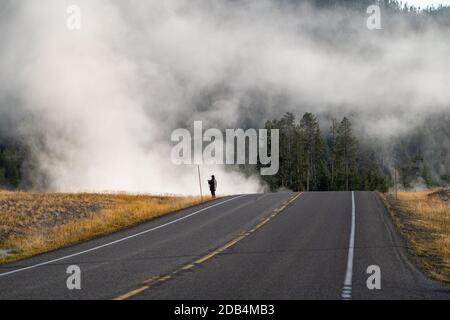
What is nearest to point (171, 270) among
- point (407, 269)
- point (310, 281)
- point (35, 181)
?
point (310, 281)

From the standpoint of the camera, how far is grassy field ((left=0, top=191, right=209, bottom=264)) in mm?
18031

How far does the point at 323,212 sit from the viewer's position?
74.8ft

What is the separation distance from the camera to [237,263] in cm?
1235

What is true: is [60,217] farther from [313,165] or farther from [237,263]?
[313,165]

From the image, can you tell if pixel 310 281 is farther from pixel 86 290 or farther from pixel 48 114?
pixel 48 114

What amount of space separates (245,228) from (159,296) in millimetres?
9620

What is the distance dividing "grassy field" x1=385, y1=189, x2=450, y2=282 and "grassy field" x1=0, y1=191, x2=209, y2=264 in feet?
35.3

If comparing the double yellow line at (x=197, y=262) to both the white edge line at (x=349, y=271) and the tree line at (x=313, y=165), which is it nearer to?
the white edge line at (x=349, y=271)

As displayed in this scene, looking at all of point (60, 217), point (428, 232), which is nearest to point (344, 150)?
point (60, 217)

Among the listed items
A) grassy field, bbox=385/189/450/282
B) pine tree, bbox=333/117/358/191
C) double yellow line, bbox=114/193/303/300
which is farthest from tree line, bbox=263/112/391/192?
double yellow line, bbox=114/193/303/300

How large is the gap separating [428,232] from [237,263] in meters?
8.91

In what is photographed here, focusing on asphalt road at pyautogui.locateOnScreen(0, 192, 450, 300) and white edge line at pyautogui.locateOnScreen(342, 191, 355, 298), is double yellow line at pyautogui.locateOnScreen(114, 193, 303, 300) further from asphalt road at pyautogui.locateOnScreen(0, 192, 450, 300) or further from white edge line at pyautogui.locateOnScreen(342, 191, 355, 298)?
white edge line at pyautogui.locateOnScreen(342, 191, 355, 298)

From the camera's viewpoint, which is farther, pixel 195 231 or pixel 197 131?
pixel 197 131

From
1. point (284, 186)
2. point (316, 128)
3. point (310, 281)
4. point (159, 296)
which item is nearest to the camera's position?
point (159, 296)
